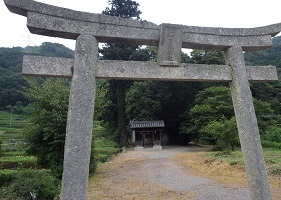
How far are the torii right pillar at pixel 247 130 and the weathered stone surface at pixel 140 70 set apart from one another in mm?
213

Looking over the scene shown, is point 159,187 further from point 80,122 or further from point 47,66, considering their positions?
point 47,66

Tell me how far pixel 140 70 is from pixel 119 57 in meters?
27.9

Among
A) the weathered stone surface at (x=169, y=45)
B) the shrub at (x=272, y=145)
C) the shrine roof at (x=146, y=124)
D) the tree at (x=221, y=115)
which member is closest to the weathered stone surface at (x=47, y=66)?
the weathered stone surface at (x=169, y=45)

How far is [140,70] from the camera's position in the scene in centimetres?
501

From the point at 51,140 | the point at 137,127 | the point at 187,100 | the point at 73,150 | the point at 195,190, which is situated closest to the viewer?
the point at 73,150

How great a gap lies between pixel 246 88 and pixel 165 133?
31.7 metres

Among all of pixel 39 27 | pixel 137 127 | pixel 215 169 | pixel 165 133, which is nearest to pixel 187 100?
pixel 165 133

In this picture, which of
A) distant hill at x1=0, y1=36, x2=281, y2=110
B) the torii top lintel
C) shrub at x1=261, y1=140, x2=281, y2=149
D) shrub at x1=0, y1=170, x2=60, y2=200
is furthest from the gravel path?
distant hill at x1=0, y1=36, x2=281, y2=110

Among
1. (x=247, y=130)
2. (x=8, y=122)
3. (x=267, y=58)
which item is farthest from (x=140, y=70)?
(x=8, y=122)

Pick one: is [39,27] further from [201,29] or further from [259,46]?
[259,46]

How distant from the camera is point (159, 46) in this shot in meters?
5.16

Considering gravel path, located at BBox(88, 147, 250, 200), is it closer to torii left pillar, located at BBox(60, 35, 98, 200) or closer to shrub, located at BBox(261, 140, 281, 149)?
torii left pillar, located at BBox(60, 35, 98, 200)

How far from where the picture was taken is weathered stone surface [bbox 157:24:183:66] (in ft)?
16.7

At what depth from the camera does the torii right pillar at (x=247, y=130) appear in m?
4.81
